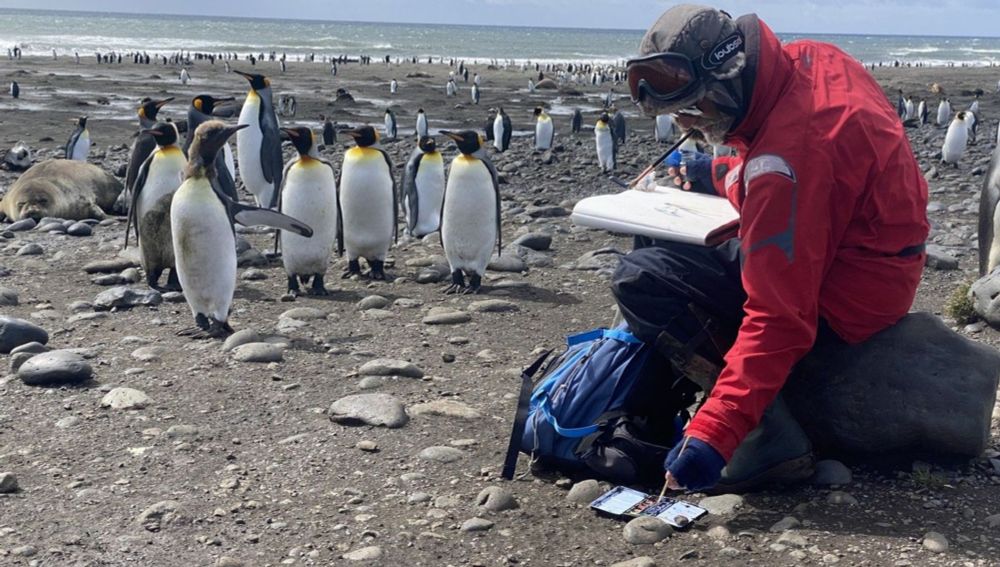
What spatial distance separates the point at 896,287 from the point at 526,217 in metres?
7.08

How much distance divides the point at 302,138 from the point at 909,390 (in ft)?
16.5

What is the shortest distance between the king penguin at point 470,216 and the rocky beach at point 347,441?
282mm

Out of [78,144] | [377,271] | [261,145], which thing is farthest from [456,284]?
[78,144]

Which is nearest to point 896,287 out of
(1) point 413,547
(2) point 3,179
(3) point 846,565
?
(3) point 846,565

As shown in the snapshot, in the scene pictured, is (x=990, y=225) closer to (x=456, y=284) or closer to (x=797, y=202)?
(x=456, y=284)

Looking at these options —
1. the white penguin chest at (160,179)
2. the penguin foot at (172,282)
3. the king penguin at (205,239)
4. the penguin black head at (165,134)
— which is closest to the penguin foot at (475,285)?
the king penguin at (205,239)

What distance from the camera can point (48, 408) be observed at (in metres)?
4.37

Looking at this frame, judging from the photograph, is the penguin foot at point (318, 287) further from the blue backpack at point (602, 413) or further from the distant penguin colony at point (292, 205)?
the blue backpack at point (602, 413)

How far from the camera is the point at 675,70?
2.89 meters

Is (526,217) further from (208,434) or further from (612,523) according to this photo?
(612,523)

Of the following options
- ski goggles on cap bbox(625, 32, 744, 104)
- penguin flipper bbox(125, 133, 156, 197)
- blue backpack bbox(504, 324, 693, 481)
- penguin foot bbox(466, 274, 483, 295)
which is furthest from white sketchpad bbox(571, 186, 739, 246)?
penguin flipper bbox(125, 133, 156, 197)

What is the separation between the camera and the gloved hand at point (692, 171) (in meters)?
3.87

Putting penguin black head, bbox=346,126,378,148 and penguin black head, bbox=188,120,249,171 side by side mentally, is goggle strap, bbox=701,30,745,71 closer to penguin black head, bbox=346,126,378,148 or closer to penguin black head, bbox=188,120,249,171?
penguin black head, bbox=188,120,249,171

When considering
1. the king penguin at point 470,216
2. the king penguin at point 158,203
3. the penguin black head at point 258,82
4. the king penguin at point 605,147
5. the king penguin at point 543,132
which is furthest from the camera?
the king penguin at point 543,132
